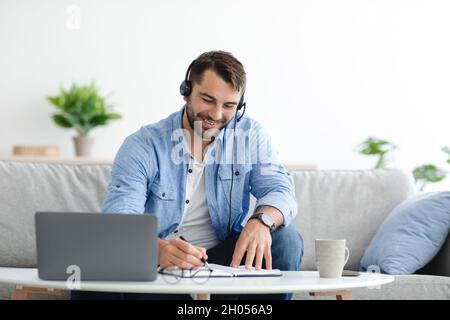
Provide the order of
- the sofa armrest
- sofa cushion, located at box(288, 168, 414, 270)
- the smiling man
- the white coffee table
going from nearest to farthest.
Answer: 1. the white coffee table
2. the smiling man
3. the sofa armrest
4. sofa cushion, located at box(288, 168, 414, 270)

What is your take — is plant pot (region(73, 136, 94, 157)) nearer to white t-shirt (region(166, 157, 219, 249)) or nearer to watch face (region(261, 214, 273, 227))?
white t-shirt (region(166, 157, 219, 249))

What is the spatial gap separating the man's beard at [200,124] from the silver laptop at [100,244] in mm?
734

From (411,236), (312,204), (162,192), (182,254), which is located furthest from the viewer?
(312,204)

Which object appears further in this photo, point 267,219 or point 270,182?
point 270,182

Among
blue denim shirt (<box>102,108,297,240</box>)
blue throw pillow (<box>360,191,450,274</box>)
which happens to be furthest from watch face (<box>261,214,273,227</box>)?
blue throw pillow (<box>360,191,450,274</box>)

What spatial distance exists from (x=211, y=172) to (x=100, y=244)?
793mm

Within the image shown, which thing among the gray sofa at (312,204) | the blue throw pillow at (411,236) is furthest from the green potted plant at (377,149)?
the blue throw pillow at (411,236)

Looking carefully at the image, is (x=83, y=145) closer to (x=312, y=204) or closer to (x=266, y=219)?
(x=312, y=204)

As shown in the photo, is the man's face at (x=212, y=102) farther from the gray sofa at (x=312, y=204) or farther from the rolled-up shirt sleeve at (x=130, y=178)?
the gray sofa at (x=312, y=204)

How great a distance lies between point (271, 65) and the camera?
16.4 ft

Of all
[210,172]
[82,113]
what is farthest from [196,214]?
[82,113]

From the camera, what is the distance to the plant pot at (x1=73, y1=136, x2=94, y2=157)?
464 cm

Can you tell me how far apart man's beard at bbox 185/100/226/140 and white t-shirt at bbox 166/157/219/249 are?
0.08m

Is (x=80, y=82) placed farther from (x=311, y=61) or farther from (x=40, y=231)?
(x=40, y=231)
